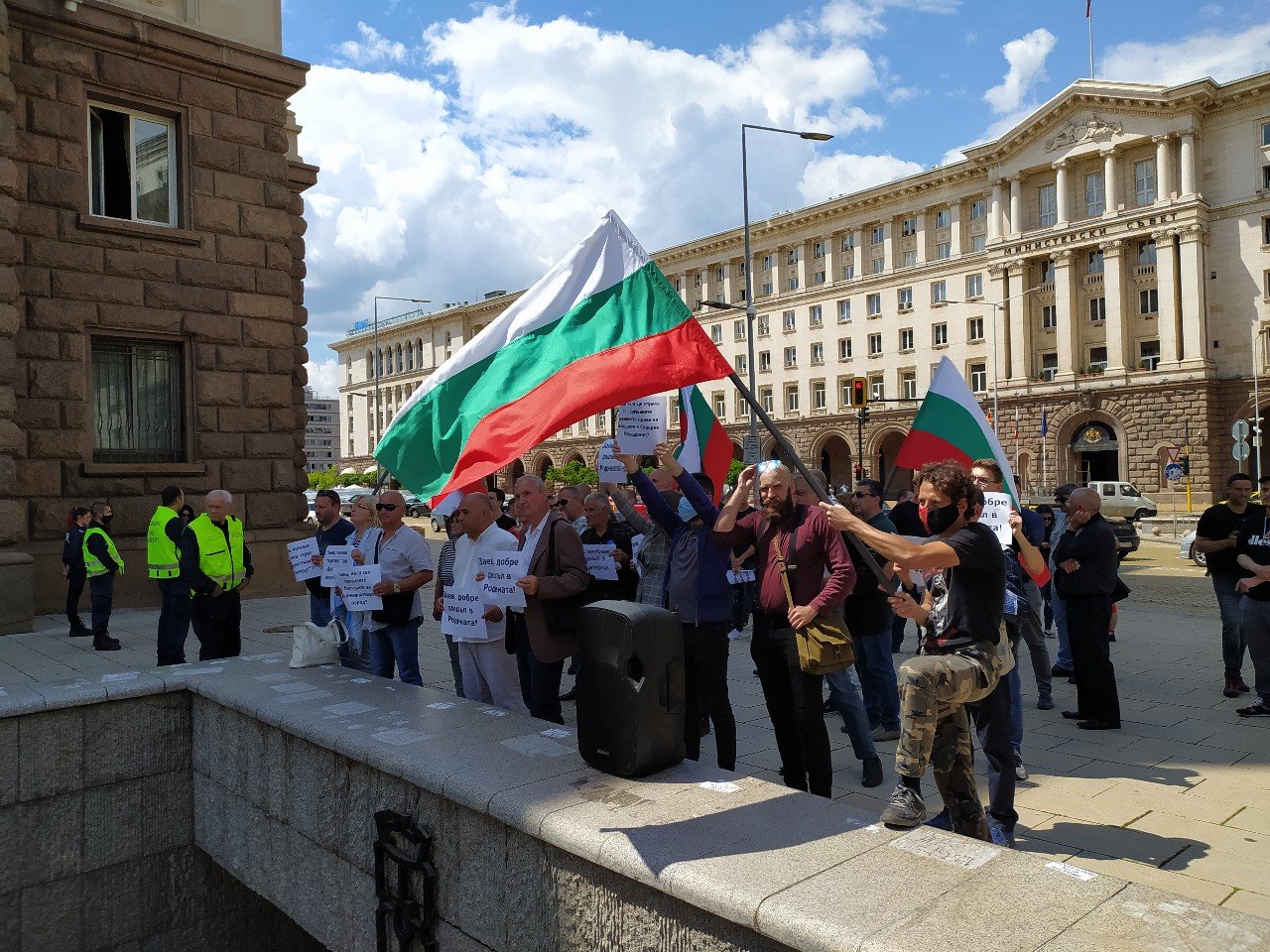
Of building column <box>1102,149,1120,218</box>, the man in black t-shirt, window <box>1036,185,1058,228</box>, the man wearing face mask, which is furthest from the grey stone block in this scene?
window <box>1036,185,1058,228</box>

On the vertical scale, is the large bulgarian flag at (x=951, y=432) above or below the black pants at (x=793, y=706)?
above

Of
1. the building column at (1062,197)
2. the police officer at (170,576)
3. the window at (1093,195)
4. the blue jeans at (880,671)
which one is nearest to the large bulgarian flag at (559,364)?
the blue jeans at (880,671)

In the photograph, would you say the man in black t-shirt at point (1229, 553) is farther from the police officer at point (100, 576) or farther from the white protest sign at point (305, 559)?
the police officer at point (100, 576)

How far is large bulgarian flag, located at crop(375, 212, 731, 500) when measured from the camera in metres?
4.87

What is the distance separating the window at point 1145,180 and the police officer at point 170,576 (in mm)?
53949

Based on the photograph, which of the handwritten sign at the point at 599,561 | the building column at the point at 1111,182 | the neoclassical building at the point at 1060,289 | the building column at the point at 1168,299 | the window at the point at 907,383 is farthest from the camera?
the window at the point at 907,383

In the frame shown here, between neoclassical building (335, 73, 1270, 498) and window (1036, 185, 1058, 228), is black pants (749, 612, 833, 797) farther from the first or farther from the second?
window (1036, 185, 1058, 228)

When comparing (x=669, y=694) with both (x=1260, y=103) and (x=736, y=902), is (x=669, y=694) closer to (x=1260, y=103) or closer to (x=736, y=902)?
(x=736, y=902)

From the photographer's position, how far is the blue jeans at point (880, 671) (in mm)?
7238

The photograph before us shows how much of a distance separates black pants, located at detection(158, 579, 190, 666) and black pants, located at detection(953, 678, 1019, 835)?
7.13 meters

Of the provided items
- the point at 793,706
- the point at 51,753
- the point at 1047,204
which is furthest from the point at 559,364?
the point at 1047,204

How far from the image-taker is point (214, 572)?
27.1ft

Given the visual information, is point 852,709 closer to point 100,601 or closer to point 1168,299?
point 100,601

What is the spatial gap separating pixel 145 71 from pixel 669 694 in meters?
13.4
